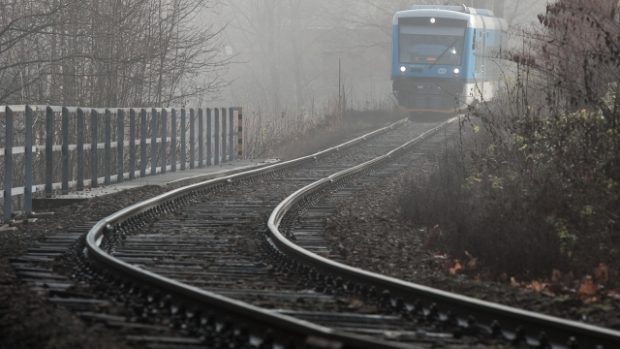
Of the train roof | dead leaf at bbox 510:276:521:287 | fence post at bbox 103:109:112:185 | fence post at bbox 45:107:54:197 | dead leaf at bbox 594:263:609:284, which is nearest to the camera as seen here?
dead leaf at bbox 510:276:521:287

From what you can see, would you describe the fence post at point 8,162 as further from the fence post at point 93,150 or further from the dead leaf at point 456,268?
the dead leaf at point 456,268

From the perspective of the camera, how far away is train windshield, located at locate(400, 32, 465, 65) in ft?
117

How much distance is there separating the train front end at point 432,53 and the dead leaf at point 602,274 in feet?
86.4

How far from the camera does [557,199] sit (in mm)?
11211

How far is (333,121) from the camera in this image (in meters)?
36.0

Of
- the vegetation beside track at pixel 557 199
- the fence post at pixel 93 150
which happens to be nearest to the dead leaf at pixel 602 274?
the vegetation beside track at pixel 557 199

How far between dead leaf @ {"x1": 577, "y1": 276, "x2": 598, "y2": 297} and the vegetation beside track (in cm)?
1

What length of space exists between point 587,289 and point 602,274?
1041 millimetres

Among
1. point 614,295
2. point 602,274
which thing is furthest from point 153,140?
point 614,295

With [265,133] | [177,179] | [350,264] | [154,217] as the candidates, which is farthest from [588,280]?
[265,133]

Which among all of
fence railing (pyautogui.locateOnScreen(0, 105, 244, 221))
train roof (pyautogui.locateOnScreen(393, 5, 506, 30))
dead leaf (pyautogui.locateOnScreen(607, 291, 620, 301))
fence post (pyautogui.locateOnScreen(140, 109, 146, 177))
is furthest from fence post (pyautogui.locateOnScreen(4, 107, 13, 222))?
train roof (pyautogui.locateOnScreen(393, 5, 506, 30))

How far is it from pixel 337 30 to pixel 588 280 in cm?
5430

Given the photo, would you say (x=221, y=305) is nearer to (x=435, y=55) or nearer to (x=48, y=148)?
(x=48, y=148)

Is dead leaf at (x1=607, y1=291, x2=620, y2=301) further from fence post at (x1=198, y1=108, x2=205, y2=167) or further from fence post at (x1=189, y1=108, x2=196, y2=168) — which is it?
fence post at (x1=198, y1=108, x2=205, y2=167)
